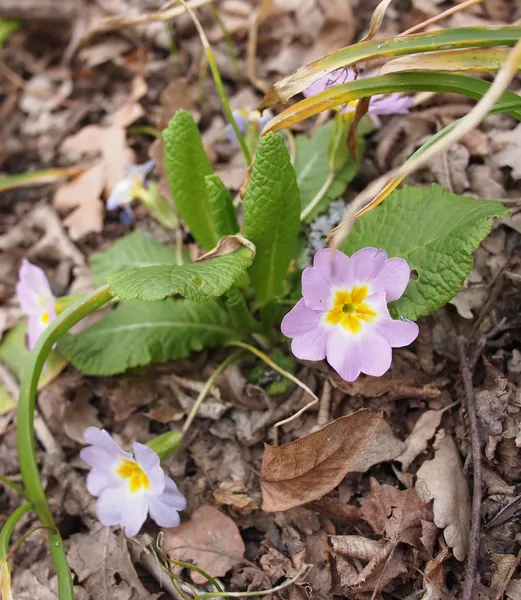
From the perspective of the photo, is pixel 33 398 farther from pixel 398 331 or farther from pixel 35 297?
pixel 398 331

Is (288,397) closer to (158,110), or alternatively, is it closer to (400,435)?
(400,435)

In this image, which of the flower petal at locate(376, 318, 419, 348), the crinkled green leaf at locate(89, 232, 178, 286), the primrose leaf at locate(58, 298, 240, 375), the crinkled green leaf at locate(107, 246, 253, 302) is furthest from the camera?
the crinkled green leaf at locate(89, 232, 178, 286)

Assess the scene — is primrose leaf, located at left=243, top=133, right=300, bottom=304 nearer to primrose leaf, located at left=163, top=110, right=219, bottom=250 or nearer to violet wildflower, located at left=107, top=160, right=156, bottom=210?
primrose leaf, located at left=163, top=110, right=219, bottom=250

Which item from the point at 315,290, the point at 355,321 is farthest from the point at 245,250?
the point at 355,321

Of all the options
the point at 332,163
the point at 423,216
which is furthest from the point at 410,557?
the point at 332,163

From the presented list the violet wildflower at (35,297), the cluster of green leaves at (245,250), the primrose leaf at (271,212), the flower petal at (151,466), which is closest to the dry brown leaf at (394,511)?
the cluster of green leaves at (245,250)

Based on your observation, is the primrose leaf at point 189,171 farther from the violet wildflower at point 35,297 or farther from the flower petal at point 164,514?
the flower petal at point 164,514

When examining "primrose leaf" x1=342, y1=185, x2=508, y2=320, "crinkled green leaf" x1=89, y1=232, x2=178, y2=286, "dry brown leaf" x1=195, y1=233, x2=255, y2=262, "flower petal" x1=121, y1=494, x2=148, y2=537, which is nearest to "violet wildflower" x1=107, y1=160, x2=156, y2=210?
"crinkled green leaf" x1=89, y1=232, x2=178, y2=286
